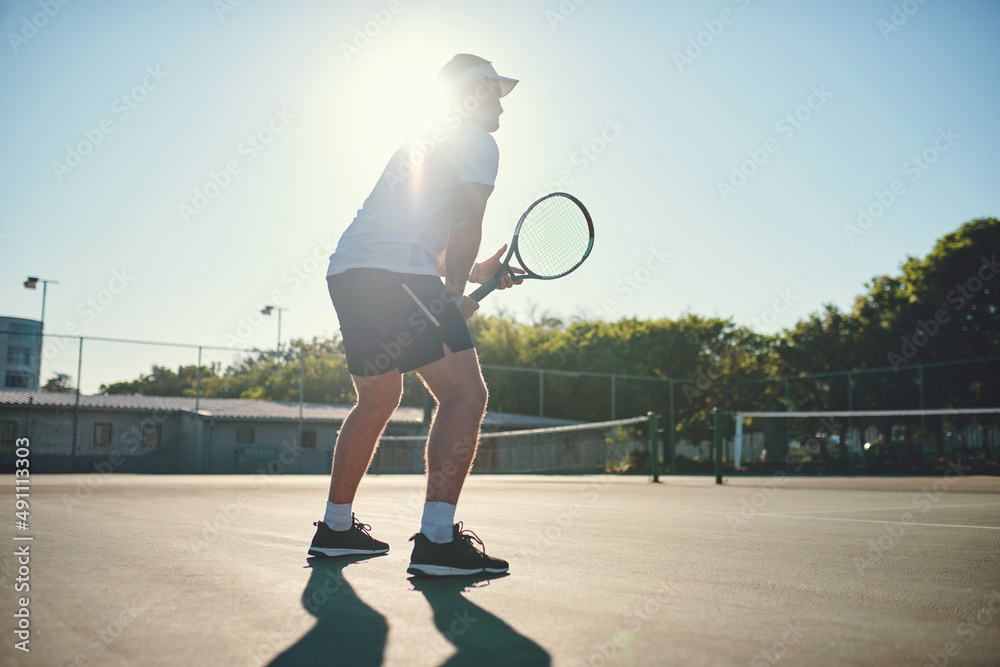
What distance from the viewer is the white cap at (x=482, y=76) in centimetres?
310

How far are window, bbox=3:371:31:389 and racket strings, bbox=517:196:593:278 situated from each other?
1947 centimetres

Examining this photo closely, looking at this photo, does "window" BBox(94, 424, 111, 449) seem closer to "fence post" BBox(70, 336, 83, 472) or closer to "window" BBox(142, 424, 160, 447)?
"fence post" BBox(70, 336, 83, 472)

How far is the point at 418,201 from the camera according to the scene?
10.0 ft

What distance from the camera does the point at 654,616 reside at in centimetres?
189

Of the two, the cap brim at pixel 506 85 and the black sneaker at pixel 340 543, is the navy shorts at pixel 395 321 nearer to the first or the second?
the black sneaker at pixel 340 543

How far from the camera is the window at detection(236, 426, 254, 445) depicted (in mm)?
28828

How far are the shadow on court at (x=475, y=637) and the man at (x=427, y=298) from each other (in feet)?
1.81

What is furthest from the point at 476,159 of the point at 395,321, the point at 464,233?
the point at 395,321

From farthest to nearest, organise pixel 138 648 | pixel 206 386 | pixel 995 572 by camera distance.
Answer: pixel 206 386 → pixel 995 572 → pixel 138 648

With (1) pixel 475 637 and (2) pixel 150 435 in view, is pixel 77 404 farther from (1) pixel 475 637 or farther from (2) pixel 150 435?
(1) pixel 475 637

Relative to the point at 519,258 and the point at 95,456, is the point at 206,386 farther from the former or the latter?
the point at 519,258

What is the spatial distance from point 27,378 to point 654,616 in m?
21.9

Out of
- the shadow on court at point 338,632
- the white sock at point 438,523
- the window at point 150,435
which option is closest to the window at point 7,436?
the window at point 150,435

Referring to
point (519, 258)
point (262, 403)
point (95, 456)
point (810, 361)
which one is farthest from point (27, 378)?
point (810, 361)
